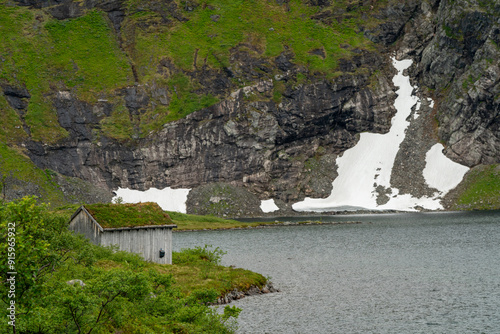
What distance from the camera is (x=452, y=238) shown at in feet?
245

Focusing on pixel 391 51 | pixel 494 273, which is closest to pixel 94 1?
pixel 391 51

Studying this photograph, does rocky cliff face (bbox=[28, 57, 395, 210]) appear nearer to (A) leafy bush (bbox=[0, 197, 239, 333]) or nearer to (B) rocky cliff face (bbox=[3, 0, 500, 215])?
(B) rocky cliff face (bbox=[3, 0, 500, 215])

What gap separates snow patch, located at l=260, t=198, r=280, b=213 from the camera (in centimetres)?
15000

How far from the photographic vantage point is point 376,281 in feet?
150

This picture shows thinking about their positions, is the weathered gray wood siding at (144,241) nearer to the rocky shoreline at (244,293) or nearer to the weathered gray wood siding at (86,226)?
the weathered gray wood siding at (86,226)

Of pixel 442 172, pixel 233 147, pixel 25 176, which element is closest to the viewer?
pixel 25 176

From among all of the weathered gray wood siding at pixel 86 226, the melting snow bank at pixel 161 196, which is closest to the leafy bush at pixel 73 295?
the weathered gray wood siding at pixel 86 226

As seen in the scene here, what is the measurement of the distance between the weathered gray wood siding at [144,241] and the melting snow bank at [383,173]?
10092 cm

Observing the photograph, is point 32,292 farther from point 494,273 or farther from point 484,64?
point 484,64

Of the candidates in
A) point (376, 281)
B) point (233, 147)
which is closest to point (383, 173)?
point (233, 147)

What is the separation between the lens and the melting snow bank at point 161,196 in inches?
5881

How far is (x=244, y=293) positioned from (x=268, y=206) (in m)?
111

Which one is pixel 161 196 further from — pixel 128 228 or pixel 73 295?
pixel 73 295

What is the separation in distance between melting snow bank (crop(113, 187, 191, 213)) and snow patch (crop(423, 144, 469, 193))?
235ft
